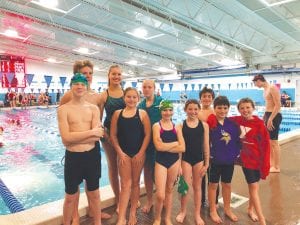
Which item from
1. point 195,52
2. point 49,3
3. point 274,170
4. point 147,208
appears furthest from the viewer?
point 195,52

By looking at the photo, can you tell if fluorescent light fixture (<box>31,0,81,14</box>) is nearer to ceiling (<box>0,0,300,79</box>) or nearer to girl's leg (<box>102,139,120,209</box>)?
ceiling (<box>0,0,300,79</box>)

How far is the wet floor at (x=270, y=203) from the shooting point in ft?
7.57

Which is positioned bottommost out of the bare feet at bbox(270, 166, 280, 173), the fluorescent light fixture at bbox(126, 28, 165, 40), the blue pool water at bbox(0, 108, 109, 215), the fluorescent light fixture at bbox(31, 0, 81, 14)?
the blue pool water at bbox(0, 108, 109, 215)

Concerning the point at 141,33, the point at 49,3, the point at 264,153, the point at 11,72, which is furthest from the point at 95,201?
the point at 11,72

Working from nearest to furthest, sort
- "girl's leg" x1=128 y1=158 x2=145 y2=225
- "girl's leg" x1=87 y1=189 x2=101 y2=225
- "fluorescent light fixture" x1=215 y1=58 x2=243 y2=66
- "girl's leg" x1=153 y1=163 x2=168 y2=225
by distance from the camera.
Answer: "girl's leg" x1=87 y1=189 x2=101 y2=225, "girl's leg" x1=153 y1=163 x2=168 y2=225, "girl's leg" x1=128 y1=158 x2=145 y2=225, "fluorescent light fixture" x1=215 y1=58 x2=243 y2=66

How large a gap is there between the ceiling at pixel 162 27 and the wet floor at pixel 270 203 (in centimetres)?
500

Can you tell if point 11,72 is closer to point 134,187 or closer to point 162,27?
point 162,27

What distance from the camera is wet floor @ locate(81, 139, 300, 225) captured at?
2.31m

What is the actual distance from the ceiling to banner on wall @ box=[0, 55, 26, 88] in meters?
0.82

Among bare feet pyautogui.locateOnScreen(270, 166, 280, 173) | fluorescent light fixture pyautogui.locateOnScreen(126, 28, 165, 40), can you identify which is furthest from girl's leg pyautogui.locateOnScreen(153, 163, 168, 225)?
fluorescent light fixture pyautogui.locateOnScreen(126, 28, 165, 40)

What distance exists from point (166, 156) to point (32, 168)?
12.7 ft

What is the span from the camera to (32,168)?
16.5 feet

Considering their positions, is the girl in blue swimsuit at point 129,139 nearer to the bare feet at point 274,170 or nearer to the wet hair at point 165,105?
the wet hair at point 165,105

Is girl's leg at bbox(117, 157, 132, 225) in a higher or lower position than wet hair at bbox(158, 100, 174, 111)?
lower
